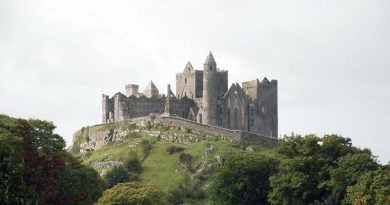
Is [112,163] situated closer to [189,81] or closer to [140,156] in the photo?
[140,156]

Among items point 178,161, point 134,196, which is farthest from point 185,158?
point 134,196

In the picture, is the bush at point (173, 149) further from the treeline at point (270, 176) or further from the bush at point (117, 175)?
the treeline at point (270, 176)

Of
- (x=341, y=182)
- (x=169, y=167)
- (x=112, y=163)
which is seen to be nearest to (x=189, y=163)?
(x=169, y=167)

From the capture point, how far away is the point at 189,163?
121500mm

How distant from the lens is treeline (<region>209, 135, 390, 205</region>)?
89.9 meters

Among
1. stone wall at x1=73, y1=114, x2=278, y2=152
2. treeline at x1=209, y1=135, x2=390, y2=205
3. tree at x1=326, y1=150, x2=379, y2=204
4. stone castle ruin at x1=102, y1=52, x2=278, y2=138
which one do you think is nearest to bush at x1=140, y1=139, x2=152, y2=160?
stone wall at x1=73, y1=114, x2=278, y2=152

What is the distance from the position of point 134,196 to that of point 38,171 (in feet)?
94.5

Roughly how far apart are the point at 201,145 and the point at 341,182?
33952 mm

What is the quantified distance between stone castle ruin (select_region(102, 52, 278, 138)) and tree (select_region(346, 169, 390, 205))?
40847 mm

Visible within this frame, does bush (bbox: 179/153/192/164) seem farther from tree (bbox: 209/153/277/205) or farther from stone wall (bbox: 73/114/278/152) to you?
tree (bbox: 209/153/277/205)

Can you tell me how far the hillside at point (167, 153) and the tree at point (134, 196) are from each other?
13.0 metres

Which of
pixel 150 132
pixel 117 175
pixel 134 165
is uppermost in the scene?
pixel 150 132

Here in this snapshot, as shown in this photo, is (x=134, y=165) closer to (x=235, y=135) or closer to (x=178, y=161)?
(x=178, y=161)

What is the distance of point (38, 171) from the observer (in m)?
70.6
